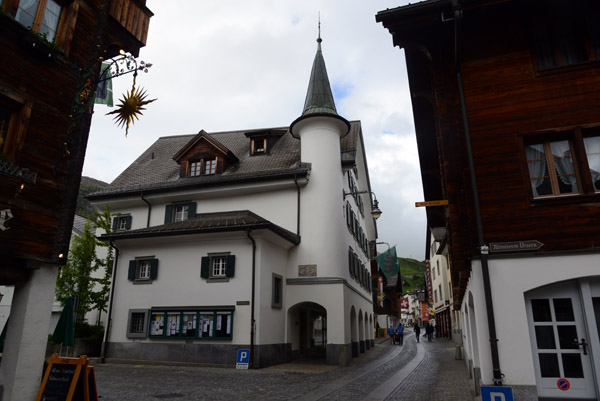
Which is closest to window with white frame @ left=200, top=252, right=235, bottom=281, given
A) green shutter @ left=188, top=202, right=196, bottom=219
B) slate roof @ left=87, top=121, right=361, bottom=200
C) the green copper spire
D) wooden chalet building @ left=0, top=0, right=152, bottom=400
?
green shutter @ left=188, top=202, right=196, bottom=219

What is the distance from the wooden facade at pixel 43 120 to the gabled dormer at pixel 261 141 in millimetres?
14862

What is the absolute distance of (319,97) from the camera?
24.1 metres

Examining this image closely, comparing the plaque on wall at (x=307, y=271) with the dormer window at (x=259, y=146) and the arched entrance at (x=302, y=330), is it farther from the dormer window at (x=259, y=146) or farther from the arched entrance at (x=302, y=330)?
the dormer window at (x=259, y=146)

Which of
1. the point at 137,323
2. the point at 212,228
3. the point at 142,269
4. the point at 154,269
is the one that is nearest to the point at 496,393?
the point at 212,228

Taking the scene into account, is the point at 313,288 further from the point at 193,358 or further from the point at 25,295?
the point at 25,295

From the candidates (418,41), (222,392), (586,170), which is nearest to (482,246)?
(586,170)

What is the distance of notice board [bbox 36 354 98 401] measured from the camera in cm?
815

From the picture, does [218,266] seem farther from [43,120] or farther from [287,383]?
[43,120]

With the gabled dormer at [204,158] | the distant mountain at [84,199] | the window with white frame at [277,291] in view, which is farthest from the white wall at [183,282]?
the distant mountain at [84,199]

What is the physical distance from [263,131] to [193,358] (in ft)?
44.8

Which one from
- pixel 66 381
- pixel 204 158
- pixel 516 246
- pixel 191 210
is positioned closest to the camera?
pixel 516 246

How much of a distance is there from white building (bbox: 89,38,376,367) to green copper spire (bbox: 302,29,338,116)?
0.27 ft

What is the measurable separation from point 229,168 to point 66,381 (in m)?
17.2

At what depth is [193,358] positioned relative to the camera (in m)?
18.2
